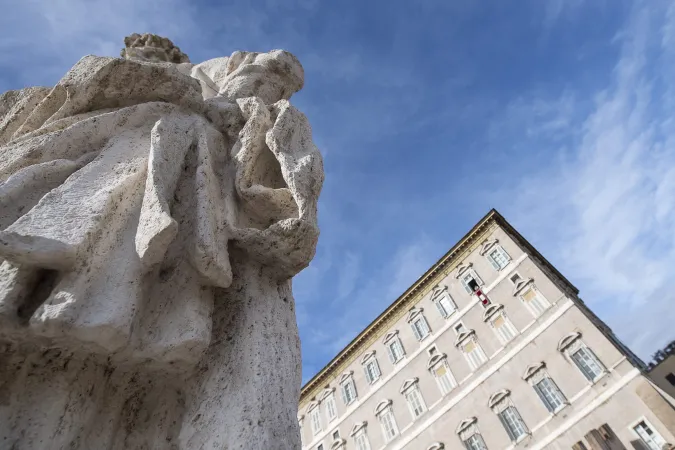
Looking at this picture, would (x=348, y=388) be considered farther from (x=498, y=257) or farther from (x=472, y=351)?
(x=498, y=257)

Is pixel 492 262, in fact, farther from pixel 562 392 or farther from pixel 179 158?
pixel 179 158

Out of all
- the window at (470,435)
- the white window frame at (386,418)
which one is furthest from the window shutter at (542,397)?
the white window frame at (386,418)

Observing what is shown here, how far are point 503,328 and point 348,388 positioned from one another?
9534 mm

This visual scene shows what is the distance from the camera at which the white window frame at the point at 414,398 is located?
66.5 ft

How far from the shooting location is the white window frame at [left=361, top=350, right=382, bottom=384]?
77.2ft

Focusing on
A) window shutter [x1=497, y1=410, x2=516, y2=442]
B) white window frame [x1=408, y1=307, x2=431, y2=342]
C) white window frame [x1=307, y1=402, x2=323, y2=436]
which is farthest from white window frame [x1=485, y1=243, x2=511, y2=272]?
white window frame [x1=307, y1=402, x2=323, y2=436]

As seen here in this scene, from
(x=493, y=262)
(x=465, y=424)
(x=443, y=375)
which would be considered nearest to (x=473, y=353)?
(x=443, y=375)

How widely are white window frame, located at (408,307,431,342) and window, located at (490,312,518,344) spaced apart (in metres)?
3.64

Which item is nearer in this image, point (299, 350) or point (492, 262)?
point (299, 350)

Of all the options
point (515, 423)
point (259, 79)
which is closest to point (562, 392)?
point (515, 423)

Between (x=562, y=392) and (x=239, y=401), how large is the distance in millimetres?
18200

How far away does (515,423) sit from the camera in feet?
56.1

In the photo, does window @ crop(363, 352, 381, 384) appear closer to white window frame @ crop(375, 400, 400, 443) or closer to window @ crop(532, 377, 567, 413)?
A: white window frame @ crop(375, 400, 400, 443)

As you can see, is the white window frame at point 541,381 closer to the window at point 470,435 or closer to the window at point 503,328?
the window at point 503,328
